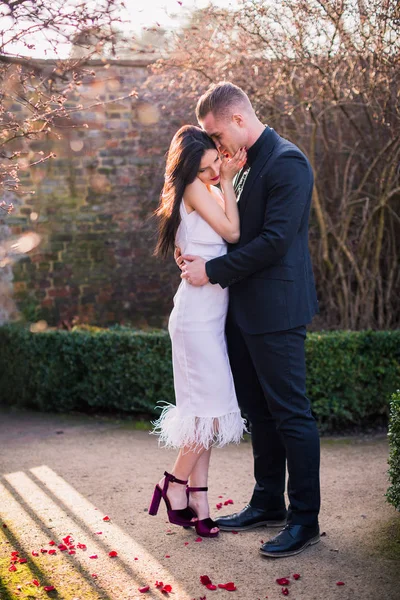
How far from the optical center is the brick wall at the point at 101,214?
7668 mm

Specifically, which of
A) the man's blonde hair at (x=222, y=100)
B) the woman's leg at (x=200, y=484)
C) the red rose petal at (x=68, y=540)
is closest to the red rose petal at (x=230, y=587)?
the woman's leg at (x=200, y=484)

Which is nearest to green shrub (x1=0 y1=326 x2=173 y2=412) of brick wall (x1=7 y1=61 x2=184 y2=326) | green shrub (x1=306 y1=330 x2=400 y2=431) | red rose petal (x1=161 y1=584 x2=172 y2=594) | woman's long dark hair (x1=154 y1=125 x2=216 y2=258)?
green shrub (x1=306 y1=330 x2=400 y2=431)

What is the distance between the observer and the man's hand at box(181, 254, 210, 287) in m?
3.13

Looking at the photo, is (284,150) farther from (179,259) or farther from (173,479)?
(173,479)

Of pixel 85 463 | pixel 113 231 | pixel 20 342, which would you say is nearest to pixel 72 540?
pixel 85 463

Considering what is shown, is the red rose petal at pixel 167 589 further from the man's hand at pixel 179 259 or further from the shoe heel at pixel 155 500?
the man's hand at pixel 179 259

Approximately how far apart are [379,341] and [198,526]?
2.53 metres

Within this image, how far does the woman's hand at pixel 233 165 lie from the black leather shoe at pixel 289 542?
1.57 meters

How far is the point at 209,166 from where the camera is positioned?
3172 mm

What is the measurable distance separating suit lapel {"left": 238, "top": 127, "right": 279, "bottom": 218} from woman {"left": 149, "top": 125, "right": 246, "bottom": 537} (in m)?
0.05

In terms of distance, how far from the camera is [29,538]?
3307 millimetres

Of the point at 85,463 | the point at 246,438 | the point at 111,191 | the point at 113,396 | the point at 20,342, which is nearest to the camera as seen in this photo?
the point at 85,463

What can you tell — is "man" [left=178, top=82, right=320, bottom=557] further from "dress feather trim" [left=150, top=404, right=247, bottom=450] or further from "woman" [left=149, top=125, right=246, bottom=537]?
"dress feather trim" [left=150, top=404, right=247, bottom=450]

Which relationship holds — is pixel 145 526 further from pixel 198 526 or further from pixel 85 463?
pixel 85 463
